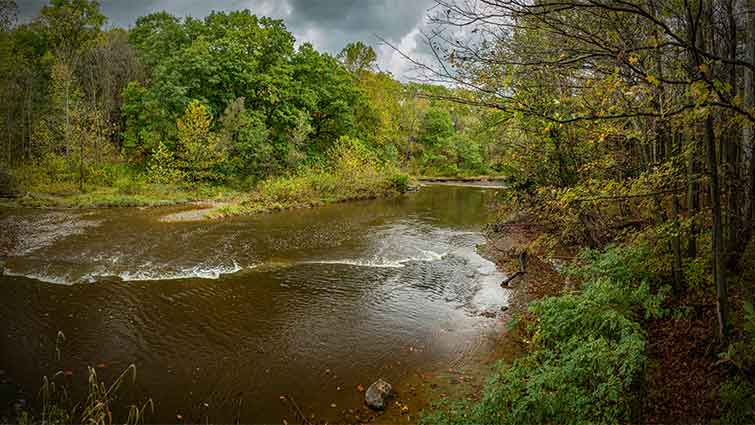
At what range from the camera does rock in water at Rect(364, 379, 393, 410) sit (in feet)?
18.4

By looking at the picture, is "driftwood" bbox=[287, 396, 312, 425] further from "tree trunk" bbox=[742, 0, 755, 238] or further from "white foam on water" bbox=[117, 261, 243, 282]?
"white foam on water" bbox=[117, 261, 243, 282]

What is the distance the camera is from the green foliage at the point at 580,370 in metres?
4.07

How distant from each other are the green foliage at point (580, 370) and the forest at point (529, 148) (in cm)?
3

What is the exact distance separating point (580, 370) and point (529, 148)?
6676 millimetres

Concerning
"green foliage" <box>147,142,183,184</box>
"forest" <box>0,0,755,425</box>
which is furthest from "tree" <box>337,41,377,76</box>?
"green foliage" <box>147,142,183,184</box>

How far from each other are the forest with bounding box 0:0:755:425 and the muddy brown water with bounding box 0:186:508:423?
1.69m

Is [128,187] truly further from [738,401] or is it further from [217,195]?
[738,401]

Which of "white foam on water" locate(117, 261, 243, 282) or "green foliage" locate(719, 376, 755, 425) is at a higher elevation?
"white foam on water" locate(117, 261, 243, 282)

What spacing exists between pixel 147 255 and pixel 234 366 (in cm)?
812

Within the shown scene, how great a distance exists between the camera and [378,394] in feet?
18.9

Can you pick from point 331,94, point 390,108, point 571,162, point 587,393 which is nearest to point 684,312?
point 587,393

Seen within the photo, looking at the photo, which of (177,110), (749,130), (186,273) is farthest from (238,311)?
(177,110)

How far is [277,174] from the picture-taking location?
99.1 feet

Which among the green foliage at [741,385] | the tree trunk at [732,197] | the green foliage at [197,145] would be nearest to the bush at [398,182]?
the green foliage at [197,145]
